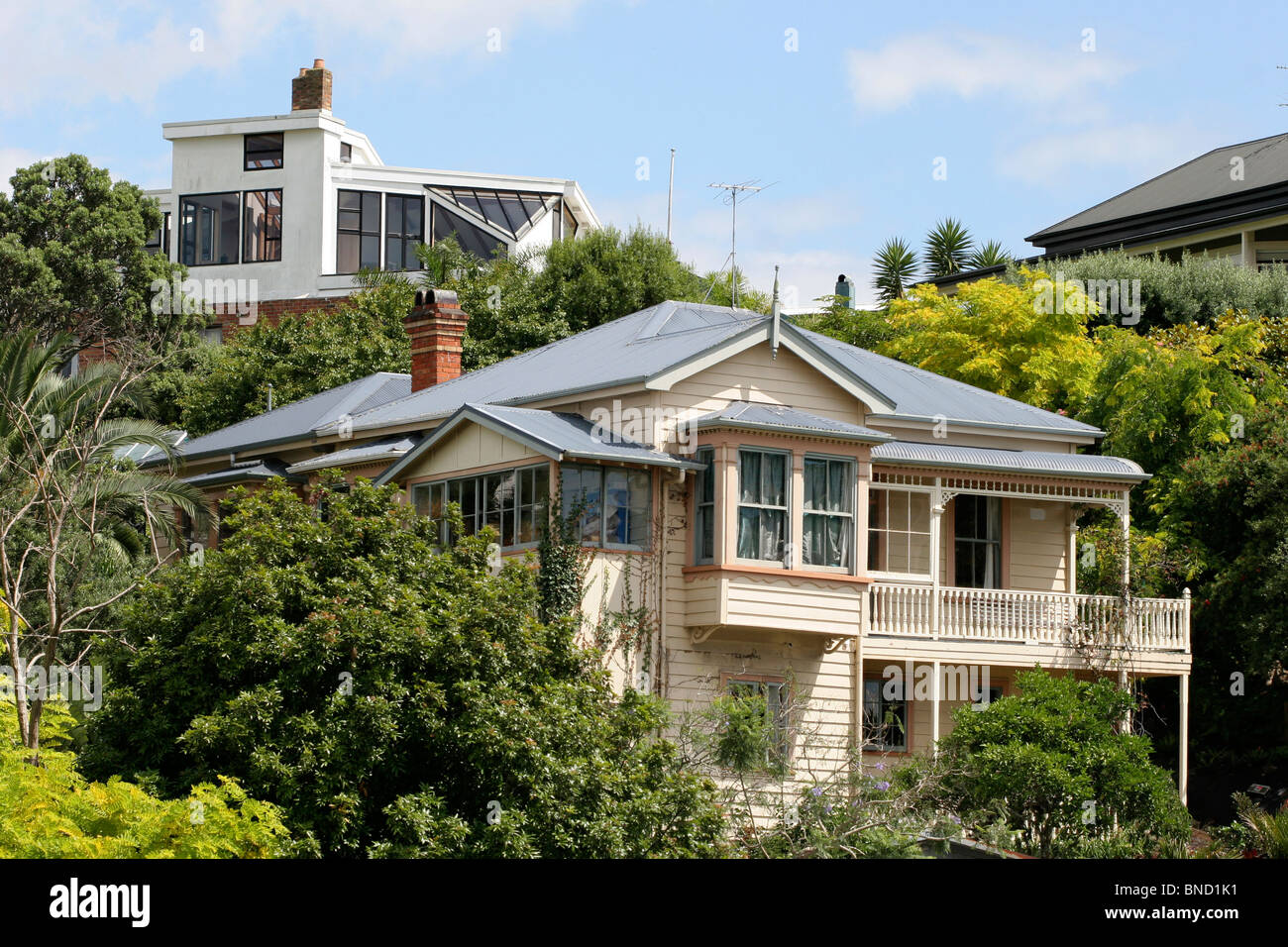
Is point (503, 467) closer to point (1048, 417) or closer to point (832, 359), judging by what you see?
point (832, 359)

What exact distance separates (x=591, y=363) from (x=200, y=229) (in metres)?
37.7

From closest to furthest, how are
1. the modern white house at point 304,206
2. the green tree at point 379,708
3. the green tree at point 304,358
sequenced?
the green tree at point 379,708 < the green tree at point 304,358 < the modern white house at point 304,206

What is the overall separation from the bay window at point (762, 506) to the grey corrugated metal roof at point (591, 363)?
1.89m

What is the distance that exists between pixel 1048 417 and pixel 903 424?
358 centimetres

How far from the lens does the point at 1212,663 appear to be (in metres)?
29.9

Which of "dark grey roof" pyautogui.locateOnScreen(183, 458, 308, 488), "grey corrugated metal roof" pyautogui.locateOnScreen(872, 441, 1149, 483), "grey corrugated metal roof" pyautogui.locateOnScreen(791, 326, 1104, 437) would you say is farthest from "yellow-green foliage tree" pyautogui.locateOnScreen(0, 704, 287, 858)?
"dark grey roof" pyautogui.locateOnScreen(183, 458, 308, 488)

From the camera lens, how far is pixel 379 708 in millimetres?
16625

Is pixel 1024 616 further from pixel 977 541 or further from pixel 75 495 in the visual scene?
pixel 75 495

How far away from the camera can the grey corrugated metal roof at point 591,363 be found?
25469 millimetres

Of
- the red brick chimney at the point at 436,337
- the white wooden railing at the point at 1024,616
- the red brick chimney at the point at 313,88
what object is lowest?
the white wooden railing at the point at 1024,616

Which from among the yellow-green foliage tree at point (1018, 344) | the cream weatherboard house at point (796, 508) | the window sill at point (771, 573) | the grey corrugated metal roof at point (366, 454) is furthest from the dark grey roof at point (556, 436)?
the yellow-green foliage tree at point (1018, 344)

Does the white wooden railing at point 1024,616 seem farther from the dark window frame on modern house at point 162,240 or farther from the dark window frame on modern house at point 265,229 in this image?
the dark window frame on modern house at point 162,240

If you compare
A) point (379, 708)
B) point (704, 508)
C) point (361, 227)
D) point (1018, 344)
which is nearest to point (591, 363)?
point (704, 508)
